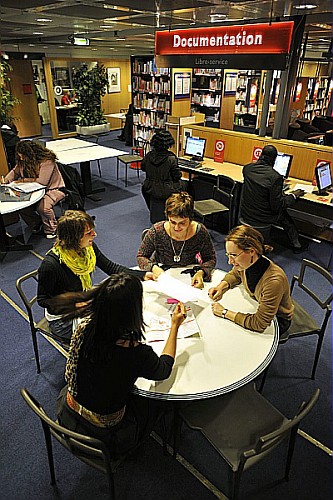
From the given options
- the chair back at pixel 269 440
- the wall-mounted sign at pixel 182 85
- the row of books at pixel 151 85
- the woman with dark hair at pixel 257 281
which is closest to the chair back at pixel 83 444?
the chair back at pixel 269 440

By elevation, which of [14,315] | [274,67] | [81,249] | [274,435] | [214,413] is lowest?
[14,315]

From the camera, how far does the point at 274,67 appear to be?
3.51 meters

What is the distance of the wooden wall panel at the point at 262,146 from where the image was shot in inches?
182

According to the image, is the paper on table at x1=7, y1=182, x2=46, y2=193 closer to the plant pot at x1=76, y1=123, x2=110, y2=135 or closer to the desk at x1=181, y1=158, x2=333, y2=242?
the desk at x1=181, y1=158, x2=333, y2=242

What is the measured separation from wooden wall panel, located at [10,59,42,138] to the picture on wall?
2.72 meters

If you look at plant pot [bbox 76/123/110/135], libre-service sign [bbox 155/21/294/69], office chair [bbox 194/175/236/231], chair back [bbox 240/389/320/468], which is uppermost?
libre-service sign [bbox 155/21/294/69]

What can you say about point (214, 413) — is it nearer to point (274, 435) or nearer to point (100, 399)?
point (274, 435)

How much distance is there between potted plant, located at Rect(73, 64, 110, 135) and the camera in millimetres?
10391

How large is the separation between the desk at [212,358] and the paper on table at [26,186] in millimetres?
2758

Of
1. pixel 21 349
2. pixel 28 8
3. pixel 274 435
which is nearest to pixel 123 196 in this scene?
pixel 28 8

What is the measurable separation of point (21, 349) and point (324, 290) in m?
2.96

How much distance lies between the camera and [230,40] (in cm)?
370

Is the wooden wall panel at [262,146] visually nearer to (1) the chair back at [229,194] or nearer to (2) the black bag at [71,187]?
(1) the chair back at [229,194]

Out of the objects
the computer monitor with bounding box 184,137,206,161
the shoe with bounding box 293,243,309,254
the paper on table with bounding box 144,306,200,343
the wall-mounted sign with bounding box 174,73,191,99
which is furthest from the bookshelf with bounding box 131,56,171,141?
the paper on table with bounding box 144,306,200,343
